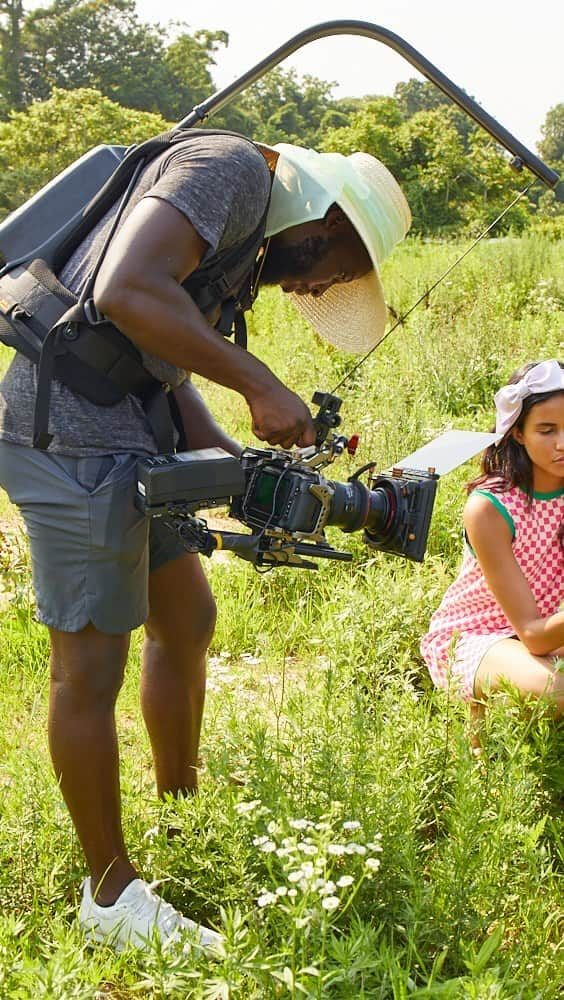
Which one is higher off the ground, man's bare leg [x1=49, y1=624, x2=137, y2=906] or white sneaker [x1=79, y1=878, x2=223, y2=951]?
man's bare leg [x1=49, y1=624, x2=137, y2=906]

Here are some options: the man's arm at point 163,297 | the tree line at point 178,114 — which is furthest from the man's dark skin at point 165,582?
the tree line at point 178,114

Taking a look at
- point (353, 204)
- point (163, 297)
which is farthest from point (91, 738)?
point (353, 204)

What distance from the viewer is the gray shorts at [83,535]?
2162 millimetres

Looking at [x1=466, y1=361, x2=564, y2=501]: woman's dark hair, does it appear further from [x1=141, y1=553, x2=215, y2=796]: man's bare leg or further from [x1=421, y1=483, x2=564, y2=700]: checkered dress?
[x1=141, y1=553, x2=215, y2=796]: man's bare leg

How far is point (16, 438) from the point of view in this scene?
2.21 metres

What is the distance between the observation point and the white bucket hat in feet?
7.18

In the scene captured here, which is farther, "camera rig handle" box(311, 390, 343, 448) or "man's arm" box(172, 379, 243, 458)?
"man's arm" box(172, 379, 243, 458)

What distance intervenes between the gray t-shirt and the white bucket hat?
11 centimetres

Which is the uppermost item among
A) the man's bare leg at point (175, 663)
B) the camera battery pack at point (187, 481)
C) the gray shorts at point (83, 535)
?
the camera battery pack at point (187, 481)

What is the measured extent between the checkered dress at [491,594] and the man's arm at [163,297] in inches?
48.9

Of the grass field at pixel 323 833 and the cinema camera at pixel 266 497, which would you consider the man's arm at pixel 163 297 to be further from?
the grass field at pixel 323 833

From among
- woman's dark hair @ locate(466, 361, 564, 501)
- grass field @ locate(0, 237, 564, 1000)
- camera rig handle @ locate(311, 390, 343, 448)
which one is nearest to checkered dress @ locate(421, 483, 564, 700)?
woman's dark hair @ locate(466, 361, 564, 501)

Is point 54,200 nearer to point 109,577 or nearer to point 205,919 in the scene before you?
point 109,577

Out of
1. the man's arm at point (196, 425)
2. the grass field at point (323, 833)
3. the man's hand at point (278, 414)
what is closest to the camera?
the grass field at point (323, 833)
